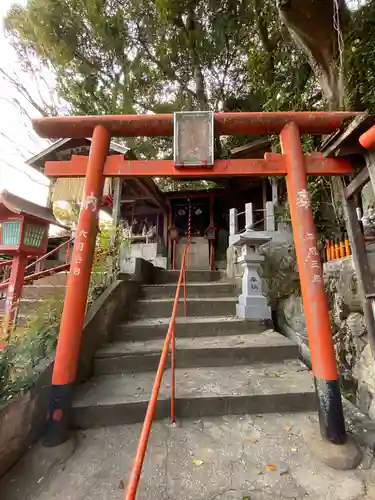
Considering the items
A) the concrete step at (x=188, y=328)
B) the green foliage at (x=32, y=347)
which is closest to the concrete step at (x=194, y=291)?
the concrete step at (x=188, y=328)

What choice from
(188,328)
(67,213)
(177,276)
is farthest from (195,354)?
(67,213)

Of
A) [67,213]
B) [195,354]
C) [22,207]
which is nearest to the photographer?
[195,354]

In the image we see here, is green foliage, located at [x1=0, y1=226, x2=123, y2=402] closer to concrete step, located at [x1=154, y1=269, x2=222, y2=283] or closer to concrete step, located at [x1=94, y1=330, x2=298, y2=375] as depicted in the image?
concrete step, located at [x1=94, y1=330, x2=298, y2=375]

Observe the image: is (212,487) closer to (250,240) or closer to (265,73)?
(250,240)

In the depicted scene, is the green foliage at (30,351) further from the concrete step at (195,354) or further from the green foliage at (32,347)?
the concrete step at (195,354)

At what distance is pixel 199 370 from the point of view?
3588mm

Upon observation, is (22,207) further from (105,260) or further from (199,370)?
(199,370)

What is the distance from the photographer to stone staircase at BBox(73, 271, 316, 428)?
9.25 ft

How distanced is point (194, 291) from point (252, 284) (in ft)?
4.94

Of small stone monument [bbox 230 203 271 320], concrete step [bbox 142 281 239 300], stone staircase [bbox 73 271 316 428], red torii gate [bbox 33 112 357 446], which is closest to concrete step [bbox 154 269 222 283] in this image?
concrete step [bbox 142 281 239 300]

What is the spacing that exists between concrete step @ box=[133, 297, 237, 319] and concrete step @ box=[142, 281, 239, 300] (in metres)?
0.59

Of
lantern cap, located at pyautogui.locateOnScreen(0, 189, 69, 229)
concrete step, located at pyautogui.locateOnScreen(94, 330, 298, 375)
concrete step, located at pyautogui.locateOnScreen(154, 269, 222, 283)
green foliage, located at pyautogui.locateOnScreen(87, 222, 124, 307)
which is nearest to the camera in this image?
concrete step, located at pyautogui.locateOnScreen(94, 330, 298, 375)

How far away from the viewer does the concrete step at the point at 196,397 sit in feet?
8.98

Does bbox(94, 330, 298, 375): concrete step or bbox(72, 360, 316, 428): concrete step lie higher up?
bbox(94, 330, 298, 375): concrete step
